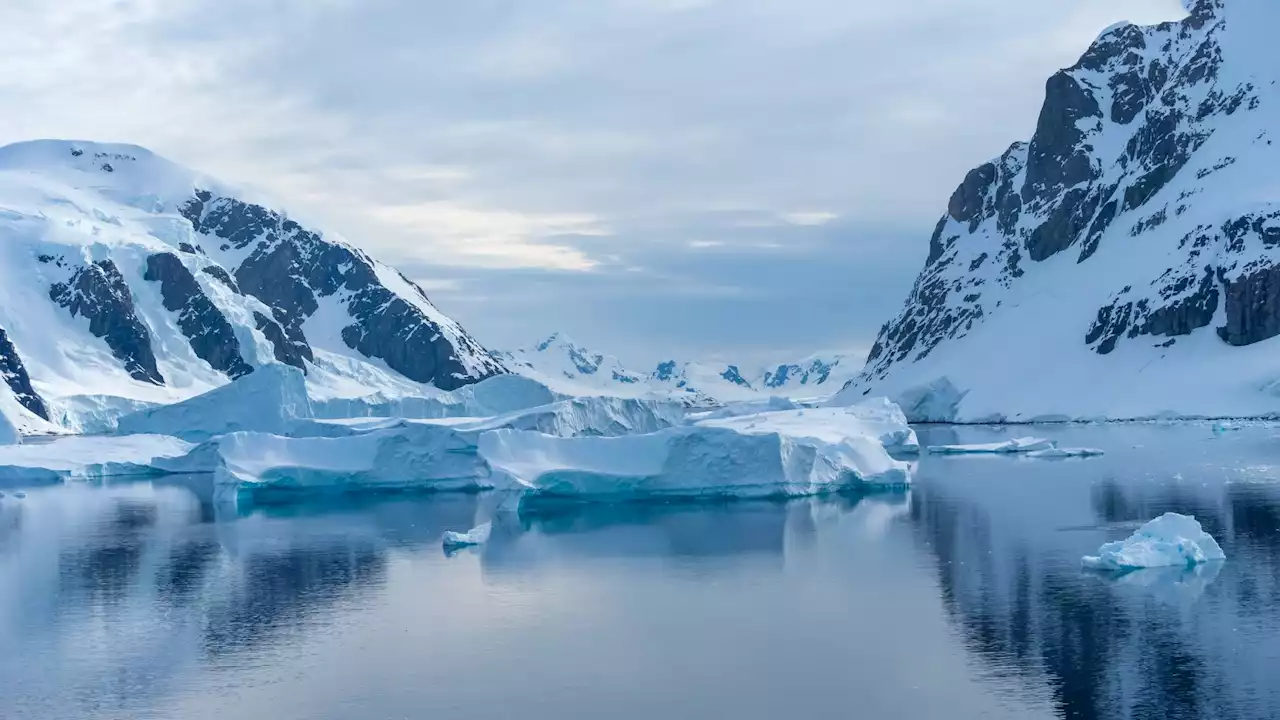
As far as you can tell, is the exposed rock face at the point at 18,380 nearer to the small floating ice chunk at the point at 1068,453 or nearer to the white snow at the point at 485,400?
the white snow at the point at 485,400

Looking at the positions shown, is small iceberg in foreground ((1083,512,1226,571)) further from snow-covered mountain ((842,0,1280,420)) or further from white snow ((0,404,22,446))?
snow-covered mountain ((842,0,1280,420))

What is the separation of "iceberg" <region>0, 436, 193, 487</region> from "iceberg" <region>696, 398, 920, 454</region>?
3426 cm

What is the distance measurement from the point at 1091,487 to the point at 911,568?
2133 cm

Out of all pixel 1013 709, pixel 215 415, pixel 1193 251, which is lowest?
pixel 1013 709

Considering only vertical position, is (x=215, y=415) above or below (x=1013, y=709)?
above

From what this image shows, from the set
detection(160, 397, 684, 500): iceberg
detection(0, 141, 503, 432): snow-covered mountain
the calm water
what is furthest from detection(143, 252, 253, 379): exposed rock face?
the calm water

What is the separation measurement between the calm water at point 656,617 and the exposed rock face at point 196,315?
135 m

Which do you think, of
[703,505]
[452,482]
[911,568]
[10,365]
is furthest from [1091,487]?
[10,365]

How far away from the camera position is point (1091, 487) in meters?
54.0

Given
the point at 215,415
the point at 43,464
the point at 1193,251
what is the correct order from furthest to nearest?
the point at 1193,251 → the point at 215,415 → the point at 43,464

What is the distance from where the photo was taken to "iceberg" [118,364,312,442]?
9062 centimetres

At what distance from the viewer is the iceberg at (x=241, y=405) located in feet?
297

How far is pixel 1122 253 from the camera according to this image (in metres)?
148

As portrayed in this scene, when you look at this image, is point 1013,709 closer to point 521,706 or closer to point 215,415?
point 521,706
